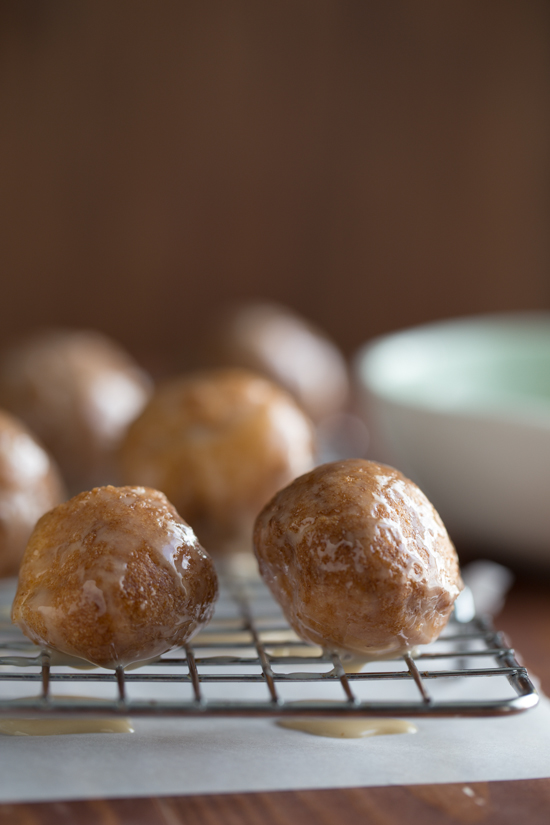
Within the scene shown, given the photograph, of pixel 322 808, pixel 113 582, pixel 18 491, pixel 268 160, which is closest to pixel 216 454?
pixel 18 491

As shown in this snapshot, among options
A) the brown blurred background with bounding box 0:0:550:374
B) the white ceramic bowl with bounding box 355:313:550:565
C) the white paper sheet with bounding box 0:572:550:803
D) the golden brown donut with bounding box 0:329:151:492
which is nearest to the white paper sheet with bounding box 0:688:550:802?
the white paper sheet with bounding box 0:572:550:803

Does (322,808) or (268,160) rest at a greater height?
(268,160)

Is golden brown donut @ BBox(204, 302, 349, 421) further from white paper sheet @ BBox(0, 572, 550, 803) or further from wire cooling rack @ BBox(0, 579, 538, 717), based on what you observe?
white paper sheet @ BBox(0, 572, 550, 803)

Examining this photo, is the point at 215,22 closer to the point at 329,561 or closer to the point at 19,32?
→ the point at 19,32

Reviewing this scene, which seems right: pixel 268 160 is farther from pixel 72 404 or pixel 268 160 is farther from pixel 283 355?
pixel 72 404

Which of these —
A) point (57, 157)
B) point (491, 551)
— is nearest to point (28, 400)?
point (491, 551)
